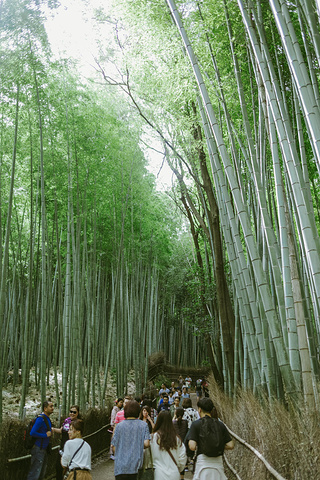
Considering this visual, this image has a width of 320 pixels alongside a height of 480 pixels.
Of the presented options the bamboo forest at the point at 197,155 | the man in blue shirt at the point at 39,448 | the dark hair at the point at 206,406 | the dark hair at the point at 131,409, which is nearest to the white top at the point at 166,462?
the dark hair at the point at 131,409

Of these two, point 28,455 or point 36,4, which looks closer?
point 28,455

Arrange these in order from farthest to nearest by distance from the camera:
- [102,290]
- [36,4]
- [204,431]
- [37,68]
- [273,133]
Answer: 1. [102,290]
2. [37,68]
3. [36,4]
4. [273,133]
5. [204,431]

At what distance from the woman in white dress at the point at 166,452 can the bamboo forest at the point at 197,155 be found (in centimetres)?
87

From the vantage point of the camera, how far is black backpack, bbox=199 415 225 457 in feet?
7.91

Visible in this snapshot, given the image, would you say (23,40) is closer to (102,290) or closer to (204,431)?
(204,431)

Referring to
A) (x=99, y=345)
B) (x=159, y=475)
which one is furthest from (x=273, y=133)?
(x=99, y=345)

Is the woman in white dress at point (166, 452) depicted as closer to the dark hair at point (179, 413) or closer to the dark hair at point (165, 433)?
the dark hair at point (165, 433)

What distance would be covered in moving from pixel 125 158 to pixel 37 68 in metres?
Result: 3.31

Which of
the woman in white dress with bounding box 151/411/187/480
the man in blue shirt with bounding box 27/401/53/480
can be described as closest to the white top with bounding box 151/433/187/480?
the woman in white dress with bounding box 151/411/187/480

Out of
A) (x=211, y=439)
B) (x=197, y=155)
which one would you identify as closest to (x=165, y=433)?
(x=211, y=439)

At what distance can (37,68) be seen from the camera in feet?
19.3

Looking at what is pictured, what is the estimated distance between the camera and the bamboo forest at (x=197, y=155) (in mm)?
3488

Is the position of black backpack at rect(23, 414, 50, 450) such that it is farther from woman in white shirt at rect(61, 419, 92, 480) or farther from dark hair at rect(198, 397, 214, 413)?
dark hair at rect(198, 397, 214, 413)

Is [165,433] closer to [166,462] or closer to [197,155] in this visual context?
[166,462]
